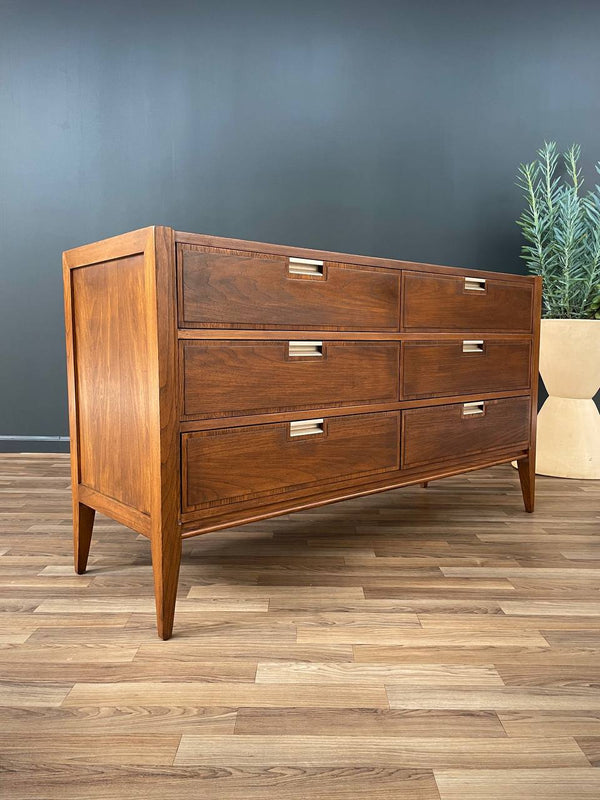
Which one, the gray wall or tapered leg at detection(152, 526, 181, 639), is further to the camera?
the gray wall

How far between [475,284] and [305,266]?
0.63m

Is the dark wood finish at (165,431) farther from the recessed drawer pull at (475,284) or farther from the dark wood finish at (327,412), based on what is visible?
the recessed drawer pull at (475,284)

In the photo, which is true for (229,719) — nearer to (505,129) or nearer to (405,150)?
(405,150)

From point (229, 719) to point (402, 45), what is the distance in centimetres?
263

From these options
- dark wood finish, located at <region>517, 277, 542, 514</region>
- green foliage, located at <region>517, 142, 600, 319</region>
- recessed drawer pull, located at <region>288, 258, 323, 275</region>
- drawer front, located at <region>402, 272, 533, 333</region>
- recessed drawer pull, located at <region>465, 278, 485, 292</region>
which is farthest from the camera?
green foliage, located at <region>517, 142, 600, 319</region>

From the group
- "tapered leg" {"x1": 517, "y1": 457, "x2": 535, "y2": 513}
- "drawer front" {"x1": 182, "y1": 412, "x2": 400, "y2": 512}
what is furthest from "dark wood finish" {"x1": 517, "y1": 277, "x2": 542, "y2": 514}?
"drawer front" {"x1": 182, "y1": 412, "x2": 400, "y2": 512}

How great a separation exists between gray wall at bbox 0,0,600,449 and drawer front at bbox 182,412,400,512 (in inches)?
55.7

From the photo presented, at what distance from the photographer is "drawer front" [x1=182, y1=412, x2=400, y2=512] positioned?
119 centimetres

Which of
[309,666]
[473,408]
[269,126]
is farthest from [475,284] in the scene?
[269,126]

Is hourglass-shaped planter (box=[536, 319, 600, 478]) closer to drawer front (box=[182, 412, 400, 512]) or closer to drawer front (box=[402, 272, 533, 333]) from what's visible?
drawer front (box=[402, 272, 533, 333])

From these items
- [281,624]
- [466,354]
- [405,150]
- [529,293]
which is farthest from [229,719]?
[405,150]

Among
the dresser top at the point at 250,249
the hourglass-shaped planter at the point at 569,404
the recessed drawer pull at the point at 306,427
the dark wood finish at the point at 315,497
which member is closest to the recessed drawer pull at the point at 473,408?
the dark wood finish at the point at 315,497

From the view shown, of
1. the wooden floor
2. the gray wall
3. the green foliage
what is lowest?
the wooden floor

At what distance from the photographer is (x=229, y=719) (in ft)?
2.94
